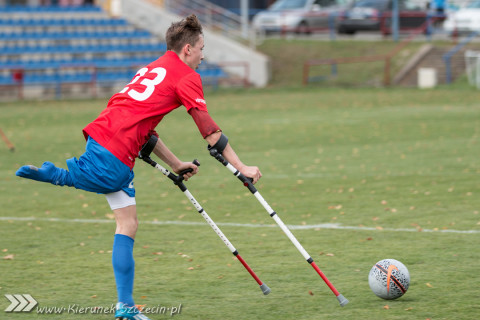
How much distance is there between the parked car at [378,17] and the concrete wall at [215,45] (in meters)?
5.62

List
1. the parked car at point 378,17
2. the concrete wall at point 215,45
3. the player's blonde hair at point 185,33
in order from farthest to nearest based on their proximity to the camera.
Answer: the parked car at point 378,17 < the concrete wall at point 215,45 < the player's blonde hair at point 185,33

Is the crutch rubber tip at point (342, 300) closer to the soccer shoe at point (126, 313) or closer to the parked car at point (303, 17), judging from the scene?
the soccer shoe at point (126, 313)

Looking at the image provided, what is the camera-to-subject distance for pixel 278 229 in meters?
9.16

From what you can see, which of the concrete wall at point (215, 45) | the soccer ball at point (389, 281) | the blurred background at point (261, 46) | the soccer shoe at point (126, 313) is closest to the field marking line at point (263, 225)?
the soccer ball at point (389, 281)

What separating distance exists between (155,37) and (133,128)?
33.9 m

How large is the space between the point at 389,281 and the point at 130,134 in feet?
7.38

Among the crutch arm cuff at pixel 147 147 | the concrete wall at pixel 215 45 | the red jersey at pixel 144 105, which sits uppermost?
the red jersey at pixel 144 105

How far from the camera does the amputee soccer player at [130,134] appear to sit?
5.52m

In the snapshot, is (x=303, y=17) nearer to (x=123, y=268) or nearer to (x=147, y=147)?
(x=147, y=147)

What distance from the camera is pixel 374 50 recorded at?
→ 36.6m

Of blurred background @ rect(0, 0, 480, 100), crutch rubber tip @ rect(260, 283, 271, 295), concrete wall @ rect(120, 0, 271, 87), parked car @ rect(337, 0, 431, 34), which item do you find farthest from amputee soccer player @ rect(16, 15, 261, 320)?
parked car @ rect(337, 0, 431, 34)

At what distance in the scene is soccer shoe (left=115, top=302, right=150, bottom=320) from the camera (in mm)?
5570

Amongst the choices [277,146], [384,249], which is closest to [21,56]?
[277,146]

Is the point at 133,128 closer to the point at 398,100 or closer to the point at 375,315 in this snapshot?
the point at 375,315
